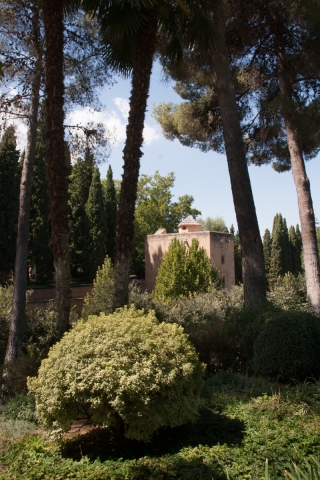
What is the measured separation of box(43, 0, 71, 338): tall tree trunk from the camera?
25.3ft

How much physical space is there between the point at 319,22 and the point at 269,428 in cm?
1193

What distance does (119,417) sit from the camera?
4.92m

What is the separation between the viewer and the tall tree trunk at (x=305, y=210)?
1233 centimetres

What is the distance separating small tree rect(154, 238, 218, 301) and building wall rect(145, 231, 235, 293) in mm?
3080

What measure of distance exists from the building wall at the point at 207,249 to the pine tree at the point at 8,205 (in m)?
9.51

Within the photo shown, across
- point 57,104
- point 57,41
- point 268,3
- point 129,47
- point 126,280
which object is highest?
point 268,3

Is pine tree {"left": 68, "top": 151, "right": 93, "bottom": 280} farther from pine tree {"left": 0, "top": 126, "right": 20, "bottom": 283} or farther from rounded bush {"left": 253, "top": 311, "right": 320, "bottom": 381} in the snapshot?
rounded bush {"left": 253, "top": 311, "right": 320, "bottom": 381}

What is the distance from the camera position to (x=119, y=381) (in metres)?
4.48

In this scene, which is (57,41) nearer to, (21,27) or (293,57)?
(21,27)

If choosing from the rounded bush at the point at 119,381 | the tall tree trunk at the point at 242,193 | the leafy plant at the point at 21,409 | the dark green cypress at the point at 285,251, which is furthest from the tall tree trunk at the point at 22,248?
the dark green cypress at the point at 285,251

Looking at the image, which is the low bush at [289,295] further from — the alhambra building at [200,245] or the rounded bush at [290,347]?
the alhambra building at [200,245]

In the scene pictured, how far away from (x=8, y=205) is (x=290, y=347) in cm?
1963

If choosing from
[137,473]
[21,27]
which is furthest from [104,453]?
[21,27]

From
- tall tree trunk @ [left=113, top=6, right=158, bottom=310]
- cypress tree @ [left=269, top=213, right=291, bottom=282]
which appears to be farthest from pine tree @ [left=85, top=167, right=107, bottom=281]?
tall tree trunk @ [left=113, top=6, right=158, bottom=310]
